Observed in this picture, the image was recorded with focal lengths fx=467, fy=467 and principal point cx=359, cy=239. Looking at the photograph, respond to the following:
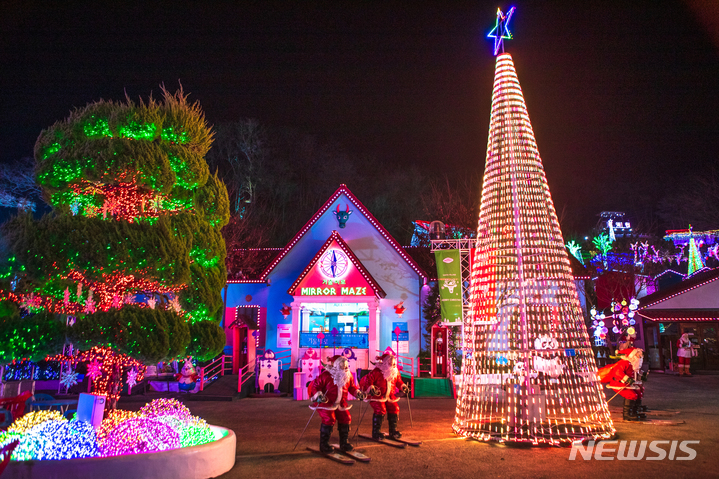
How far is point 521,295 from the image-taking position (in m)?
8.81

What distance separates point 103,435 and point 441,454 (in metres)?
5.14

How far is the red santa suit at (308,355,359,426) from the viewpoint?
8.02m

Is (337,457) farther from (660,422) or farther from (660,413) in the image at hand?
(660,413)

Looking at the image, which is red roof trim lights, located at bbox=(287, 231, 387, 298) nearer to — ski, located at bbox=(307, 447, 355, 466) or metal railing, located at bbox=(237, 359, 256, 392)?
metal railing, located at bbox=(237, 359, 256, 392)

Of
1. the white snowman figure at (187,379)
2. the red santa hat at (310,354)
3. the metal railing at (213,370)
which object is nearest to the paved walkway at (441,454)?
the red santa hat at (310,354)

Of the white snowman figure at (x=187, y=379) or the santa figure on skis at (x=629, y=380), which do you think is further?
the white snowman figure at (x=187, y=379)

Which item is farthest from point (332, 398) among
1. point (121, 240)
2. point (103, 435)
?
point (121, 240)

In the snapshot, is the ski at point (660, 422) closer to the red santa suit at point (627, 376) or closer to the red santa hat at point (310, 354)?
the red santa suit at point (627, 376)

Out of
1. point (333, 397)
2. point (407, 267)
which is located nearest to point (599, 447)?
point (333, 397)

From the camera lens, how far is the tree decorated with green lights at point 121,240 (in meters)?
6.62

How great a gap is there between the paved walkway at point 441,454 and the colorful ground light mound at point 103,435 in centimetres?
97

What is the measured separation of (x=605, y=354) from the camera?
2219cm

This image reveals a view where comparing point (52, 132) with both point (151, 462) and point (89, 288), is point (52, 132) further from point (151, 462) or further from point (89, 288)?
point (151, 462)

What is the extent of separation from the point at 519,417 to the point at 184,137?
843cm
